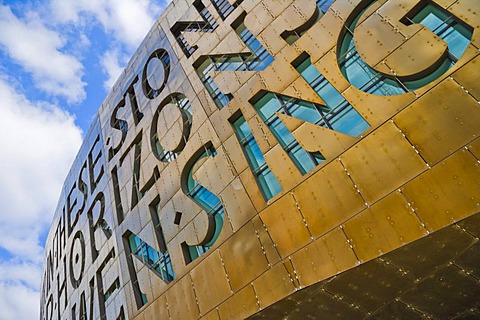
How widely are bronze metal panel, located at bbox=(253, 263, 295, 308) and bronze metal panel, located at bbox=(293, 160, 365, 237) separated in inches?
57.9

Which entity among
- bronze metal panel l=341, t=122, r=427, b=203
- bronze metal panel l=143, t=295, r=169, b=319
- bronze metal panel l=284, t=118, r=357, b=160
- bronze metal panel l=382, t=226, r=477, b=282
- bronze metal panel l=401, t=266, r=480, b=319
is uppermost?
bronze metal panel l=284, t=118, r=357, b=160

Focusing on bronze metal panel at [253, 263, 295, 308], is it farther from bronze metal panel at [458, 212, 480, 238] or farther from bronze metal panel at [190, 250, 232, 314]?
bronze metal panel at [458, 212, 480, 238]

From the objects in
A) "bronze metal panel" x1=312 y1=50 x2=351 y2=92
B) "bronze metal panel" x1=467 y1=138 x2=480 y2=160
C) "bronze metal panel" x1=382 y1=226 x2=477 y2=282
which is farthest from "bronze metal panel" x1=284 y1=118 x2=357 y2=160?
"bronze metal panel" x1=382 y1=226 x2=477 y2=282

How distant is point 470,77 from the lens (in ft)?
31.7

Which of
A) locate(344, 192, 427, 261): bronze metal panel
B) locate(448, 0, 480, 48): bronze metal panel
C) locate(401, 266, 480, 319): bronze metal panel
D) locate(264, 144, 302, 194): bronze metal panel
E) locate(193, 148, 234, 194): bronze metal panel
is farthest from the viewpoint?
locate(193, 148, 234, 194): bronze metal panel

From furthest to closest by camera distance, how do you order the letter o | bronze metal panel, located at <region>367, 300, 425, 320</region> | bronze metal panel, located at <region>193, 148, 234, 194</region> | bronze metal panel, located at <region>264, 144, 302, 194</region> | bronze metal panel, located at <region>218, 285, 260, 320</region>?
the letter o
bronze metal panel, located at <region>193, 148, 234, 194</region>
bronze metal panel, located at <region>264, 144, 302, 194</region>
bronze metal panel, located at <region>218, 285, 260, 320</region>
bronze metal panel, located at <region>367, 300, 425, 320</region>

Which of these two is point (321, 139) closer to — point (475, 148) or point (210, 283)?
point (475, 148)

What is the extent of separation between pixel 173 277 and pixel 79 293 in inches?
427

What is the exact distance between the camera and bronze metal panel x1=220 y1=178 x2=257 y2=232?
Answer: 42.9ft

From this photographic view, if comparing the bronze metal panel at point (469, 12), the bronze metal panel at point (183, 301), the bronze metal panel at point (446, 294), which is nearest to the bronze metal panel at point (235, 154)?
the bronze metal panel at point (183, 301)

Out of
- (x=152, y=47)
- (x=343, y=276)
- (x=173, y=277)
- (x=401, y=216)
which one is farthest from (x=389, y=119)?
(x=152, y=47)

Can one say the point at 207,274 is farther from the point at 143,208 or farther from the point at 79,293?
the point at 79,293

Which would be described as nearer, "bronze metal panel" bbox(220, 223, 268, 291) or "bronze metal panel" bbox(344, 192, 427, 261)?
"bronze metal panel" bbox(344, 192, 427, 261)

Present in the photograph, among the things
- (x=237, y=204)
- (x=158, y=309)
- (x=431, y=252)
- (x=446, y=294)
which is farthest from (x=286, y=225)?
(x=158, y=309)
